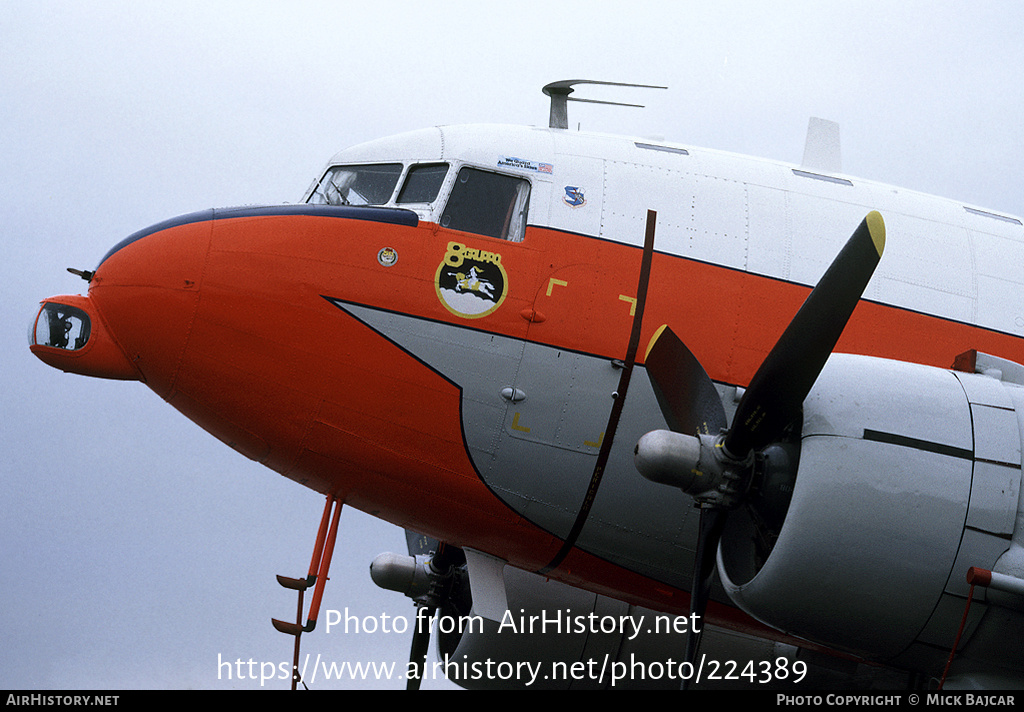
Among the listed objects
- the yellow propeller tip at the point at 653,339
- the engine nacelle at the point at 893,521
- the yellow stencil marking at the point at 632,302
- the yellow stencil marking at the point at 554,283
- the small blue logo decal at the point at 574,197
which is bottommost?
the engine nacelle at the point at 893,521

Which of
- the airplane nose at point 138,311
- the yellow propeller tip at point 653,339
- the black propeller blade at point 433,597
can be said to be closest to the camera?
the yellow propeller tip at point 653,339

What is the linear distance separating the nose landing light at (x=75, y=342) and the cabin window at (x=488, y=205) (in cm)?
283

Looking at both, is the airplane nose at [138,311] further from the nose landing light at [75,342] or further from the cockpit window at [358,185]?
the cockpit window at [358,185]

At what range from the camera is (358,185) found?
31.1 ft

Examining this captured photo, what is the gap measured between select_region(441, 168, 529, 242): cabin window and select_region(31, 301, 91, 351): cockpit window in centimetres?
296

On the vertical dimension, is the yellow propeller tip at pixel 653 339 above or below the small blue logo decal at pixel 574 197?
below

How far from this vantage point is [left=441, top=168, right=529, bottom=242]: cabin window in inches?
344

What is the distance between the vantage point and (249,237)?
8.40 metres

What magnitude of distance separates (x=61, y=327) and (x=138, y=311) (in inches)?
26.4

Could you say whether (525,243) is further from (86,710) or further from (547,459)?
(86,710)

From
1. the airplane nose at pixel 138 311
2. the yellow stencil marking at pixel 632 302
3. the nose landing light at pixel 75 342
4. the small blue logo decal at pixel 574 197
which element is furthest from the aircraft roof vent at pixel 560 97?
the nose landing light at pixel 75 342

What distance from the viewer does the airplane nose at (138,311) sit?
26.8 feet

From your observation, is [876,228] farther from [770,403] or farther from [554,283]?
[554,283]

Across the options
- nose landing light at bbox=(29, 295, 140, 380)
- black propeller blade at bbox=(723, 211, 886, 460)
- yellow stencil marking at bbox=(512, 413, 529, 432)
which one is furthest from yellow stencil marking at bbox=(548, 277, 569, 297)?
nose landing light at bbox=(29, 295, 140, 380)
